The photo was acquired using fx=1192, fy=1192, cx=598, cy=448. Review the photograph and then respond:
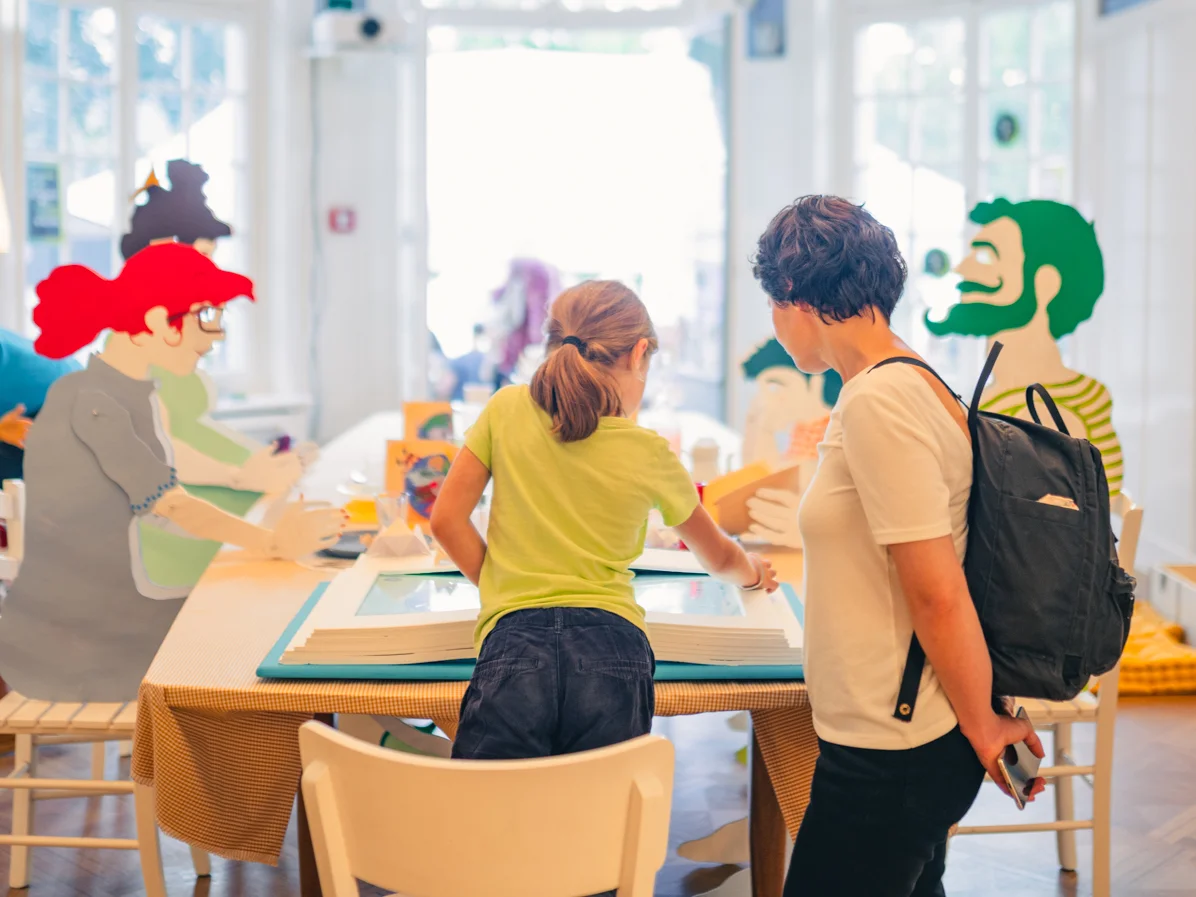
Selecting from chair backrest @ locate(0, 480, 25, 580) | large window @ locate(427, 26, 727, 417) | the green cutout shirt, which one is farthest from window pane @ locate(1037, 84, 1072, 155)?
chair backrest @ locate(0, 480, 25, 580)

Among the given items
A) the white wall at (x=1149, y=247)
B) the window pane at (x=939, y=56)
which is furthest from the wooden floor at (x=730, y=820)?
the window pane at (x=939, y=56)

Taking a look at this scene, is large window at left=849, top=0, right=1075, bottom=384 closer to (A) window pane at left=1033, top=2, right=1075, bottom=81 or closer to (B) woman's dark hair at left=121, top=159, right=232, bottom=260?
(A) window pane at left=1033, top=2, right=1075, bottom=81

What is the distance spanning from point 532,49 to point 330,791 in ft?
18.9

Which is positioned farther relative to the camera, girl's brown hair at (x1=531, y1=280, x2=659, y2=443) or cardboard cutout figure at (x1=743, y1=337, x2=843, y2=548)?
cardboard cutout figure at (x1=743, y1=337, x2=843, y2=548)

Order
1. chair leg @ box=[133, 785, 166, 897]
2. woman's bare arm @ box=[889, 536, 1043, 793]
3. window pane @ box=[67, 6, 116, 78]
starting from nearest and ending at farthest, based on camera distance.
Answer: woman's bare arm @ box=[889, 536, 1043, 793]
chair leg @ box=[133, 785, 166, 897]
window pane @ box=[67, 6, 116, 78]

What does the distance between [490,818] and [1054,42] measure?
544 centimetres

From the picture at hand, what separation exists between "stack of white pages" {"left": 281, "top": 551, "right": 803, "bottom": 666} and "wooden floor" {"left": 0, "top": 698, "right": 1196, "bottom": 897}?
953 mm

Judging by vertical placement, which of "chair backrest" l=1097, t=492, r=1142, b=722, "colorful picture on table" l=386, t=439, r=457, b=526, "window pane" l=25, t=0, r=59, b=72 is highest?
"window pane" l=25, t=0, r=59, b=72

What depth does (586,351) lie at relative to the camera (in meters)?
1.64

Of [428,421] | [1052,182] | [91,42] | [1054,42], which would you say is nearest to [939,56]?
[1054,42]

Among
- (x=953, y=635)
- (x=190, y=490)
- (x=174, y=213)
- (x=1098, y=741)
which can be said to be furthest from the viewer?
(x=174, y=213)

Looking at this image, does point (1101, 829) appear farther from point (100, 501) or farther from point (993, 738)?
point (100, 501)

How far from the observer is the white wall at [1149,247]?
448 centimetres

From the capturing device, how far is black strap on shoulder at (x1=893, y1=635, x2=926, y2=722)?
1.32 m
